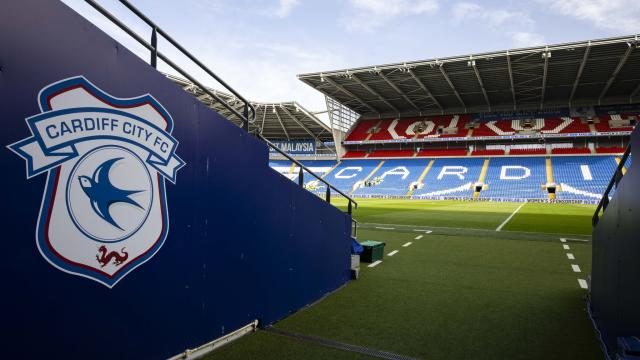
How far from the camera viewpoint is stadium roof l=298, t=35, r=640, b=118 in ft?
99.2

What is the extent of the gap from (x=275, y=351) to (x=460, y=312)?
2.69m

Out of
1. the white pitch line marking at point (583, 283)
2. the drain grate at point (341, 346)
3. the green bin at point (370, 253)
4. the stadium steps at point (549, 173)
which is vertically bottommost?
the drain grate at point (341, 346)

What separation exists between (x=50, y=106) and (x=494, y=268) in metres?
8.09

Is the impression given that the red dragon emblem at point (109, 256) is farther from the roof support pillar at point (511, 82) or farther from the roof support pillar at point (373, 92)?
the roof support pillar at point (373, 92)

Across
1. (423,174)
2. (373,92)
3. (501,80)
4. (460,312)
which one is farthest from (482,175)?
(460,312)

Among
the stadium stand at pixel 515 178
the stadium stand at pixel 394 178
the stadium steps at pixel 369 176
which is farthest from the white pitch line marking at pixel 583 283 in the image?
the stadium steps at pixel 369 176

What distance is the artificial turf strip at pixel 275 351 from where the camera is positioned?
143 inches

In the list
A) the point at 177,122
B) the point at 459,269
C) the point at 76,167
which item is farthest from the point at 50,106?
the point at 459,269

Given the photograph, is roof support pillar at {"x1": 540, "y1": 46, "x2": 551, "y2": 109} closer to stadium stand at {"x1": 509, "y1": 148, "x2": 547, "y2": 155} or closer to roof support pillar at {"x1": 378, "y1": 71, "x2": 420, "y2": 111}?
stadium stand at {"x1": 509, "y1": 148, "x2": 547, "y2": 155}

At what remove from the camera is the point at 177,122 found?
3.26 m

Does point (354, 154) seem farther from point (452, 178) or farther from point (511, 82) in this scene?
point (511, 82)

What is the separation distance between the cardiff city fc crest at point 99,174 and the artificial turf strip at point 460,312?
7.47ft

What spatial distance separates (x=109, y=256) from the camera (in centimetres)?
268

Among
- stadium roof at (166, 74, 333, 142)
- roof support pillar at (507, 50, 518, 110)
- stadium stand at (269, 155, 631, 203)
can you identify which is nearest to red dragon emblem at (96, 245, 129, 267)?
roof support pillar at (507, 50, 518, 110)
